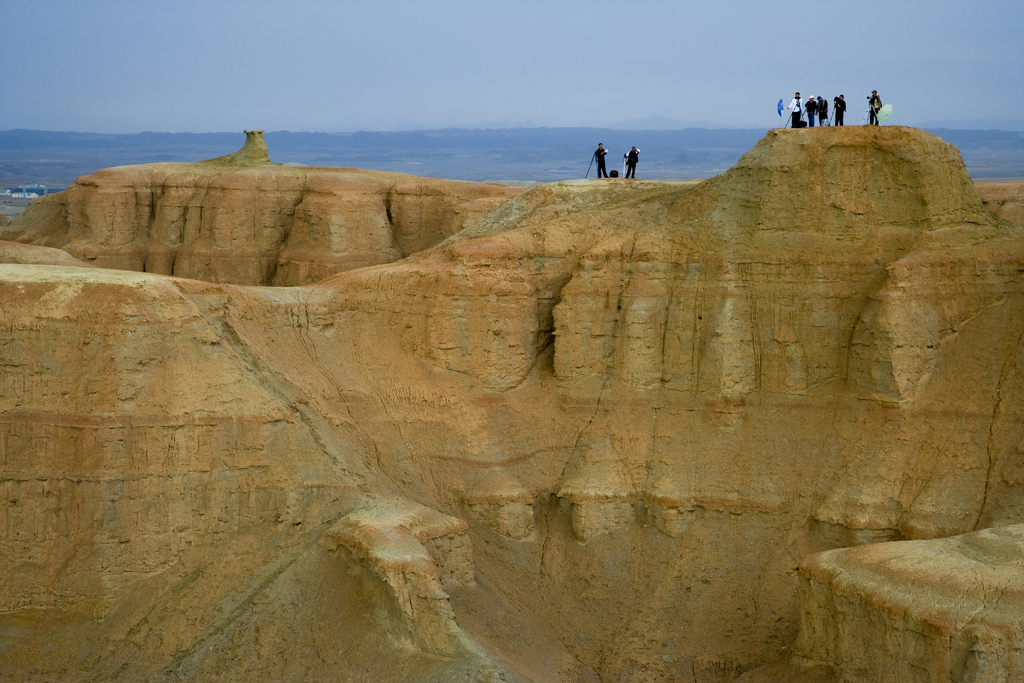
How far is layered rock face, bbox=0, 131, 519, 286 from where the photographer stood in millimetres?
54438

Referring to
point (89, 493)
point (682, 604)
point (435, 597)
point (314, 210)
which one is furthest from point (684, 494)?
point (314, 210)

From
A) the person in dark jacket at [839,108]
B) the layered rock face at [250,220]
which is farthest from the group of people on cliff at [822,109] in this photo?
the layered rock face at [250,220]

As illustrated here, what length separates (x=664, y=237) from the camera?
35.8 meters

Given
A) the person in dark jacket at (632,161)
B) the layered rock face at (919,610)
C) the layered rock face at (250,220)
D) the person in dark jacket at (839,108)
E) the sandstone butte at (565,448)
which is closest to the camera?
the layered rock face at (919,610)

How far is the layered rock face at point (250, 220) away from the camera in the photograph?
5444cm

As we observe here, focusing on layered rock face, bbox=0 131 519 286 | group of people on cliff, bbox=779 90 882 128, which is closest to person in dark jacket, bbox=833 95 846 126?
group of people on cliff, bbox=779 90 882 128

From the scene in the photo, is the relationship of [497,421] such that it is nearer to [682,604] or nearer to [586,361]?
[586,361]

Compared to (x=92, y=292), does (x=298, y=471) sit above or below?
below

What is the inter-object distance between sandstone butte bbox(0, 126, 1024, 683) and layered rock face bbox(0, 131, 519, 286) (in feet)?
53.3

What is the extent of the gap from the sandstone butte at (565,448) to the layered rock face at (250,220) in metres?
16.3

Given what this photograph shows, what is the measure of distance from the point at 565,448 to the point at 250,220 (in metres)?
25.7

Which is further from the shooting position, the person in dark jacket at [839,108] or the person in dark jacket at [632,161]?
the person in dark jacket at [632,161]

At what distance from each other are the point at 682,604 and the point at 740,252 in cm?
1020

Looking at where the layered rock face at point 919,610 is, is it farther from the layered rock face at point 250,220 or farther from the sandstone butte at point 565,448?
the layered rock face at point 250,220
